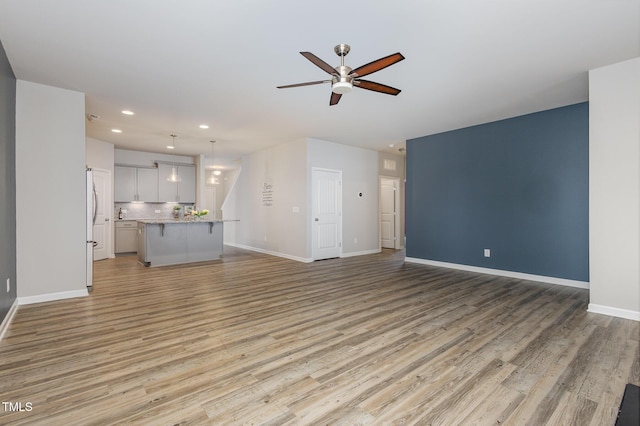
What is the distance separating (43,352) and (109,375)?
0.88 metres

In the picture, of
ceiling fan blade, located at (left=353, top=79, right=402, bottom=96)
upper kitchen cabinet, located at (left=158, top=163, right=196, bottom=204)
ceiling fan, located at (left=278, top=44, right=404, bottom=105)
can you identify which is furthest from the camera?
upper kitchen cabinet, located at (left=158, top=163, right=196, bottom=204)

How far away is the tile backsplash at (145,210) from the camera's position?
27.7 ft

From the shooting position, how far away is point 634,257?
3.33 metres

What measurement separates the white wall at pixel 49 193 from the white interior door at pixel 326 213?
4267 millimetres

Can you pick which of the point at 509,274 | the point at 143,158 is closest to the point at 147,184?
the point at 143,158

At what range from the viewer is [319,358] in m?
2.46

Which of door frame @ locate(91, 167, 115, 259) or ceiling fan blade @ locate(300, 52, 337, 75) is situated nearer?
ceiling fan blade @ locate(300, 52, 337, 75)

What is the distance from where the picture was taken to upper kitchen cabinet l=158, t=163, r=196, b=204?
8.81m

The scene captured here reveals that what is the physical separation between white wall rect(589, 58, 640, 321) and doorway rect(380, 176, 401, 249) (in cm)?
569

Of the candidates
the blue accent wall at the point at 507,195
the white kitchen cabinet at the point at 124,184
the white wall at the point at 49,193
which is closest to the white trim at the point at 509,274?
the blue accent wall at the point at 507,195

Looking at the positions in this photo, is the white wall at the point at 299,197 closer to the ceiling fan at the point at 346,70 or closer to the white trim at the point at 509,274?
the white trim at the point at 509,274

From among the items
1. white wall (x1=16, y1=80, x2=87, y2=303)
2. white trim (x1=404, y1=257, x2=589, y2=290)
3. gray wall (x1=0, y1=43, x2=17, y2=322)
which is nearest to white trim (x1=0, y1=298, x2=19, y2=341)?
gray wall (x1=0, y1=43, x2=17, y2=322)

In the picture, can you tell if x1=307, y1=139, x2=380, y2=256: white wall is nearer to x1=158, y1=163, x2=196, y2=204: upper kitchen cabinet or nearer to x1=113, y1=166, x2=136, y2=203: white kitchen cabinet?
x1=158, y1=163, x2=196, y2=204: upper kitchen cabinet

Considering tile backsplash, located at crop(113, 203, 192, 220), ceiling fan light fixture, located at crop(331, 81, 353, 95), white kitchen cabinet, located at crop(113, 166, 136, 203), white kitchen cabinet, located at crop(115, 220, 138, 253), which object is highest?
ceiling fan light fixture, located at crop(331, 81, 353, 95)
